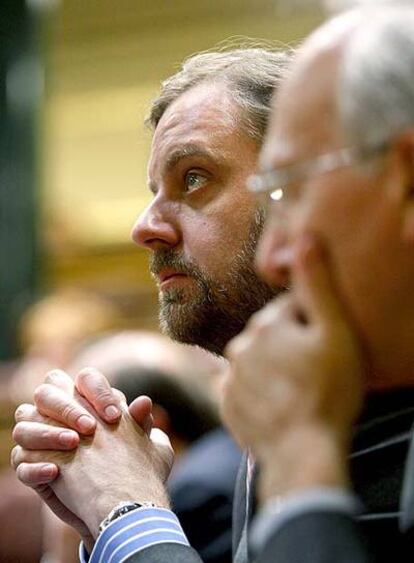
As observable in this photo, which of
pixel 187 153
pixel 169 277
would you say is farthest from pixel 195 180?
pixel 169 277

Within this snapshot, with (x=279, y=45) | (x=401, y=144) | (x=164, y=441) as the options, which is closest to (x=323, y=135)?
(x=401, y=144)

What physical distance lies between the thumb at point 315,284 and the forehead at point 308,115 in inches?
3.4

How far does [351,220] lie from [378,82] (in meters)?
0.12

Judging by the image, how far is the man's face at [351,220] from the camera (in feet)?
3.54

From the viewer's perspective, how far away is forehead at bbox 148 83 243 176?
186cm

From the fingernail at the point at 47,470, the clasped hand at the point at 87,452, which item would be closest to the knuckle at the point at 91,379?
the clasped hand at the point at 87,452

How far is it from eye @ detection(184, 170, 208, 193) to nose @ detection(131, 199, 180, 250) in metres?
0.06

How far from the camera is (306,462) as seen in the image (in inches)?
41.0

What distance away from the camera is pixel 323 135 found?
1.11 m

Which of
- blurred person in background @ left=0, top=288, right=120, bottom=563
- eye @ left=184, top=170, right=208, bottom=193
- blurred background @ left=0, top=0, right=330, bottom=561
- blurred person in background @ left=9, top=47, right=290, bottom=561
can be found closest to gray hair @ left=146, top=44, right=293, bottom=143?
blurred person in background @ left=9, top=47, right=290, bottom=561

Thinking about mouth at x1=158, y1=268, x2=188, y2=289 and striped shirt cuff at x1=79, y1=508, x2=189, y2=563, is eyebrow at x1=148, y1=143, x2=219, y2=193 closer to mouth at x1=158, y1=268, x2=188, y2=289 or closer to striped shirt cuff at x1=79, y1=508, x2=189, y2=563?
mouth at x1=158, y1=268, x2=188, y2=289

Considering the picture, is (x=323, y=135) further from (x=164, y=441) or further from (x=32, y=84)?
(x=32, y=84)

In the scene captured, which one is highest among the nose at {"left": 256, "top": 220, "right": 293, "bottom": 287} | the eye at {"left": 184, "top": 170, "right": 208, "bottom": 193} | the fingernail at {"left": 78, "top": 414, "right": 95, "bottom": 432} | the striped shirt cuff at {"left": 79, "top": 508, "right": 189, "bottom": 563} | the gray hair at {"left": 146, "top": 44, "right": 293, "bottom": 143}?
the gray hair at {"left": 146, "top": 44, "right": 293, "bottom": 143}

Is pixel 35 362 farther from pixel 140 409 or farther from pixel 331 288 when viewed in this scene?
pixel 331 288
